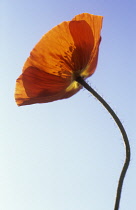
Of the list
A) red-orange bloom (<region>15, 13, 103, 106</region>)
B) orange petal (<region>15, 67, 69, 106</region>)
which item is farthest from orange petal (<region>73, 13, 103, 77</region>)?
orange petal (<region>15, 67, 69, 106</region>)

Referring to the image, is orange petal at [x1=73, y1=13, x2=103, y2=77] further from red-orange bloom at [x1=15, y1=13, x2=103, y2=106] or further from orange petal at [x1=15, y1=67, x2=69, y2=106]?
orange petal at [x1=15, y1=67, x2=69, y2=106]

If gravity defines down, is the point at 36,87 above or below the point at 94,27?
below

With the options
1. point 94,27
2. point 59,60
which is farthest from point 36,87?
point 94,27

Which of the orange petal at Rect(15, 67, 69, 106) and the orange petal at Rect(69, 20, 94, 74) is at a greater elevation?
the orange petal at Rect(69, 20, 94, 74)

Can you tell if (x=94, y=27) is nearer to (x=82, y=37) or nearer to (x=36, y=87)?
(x=82, y=37)

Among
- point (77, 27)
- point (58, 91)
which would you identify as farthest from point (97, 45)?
point (58, 91)

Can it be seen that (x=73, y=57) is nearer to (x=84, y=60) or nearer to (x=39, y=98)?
(x=84, y=60)

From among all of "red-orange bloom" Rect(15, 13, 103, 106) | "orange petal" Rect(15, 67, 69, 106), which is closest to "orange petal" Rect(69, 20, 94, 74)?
"red-orange bloom" Rect(15, 13, 103, 106)

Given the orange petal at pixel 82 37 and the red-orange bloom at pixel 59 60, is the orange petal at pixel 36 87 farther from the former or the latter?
the orange petal at pixel 82 37

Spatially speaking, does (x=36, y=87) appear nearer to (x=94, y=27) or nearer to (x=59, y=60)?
(x=59, y=60)
